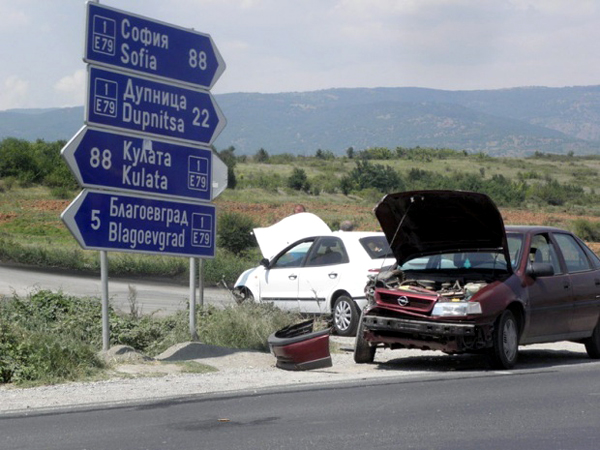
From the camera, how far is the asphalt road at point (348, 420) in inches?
305

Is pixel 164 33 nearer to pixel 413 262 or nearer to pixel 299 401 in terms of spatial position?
pixel 413 262

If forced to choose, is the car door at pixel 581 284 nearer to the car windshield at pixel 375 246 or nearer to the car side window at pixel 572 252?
the car side window at pixel 572 252

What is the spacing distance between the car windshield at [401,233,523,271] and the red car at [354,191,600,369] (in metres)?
0.01

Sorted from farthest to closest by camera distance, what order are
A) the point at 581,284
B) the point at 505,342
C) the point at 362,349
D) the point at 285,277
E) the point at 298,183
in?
the point at 298,183, the point at 285,277, the point at 581,284, the point at 362,349, the point at 505,342

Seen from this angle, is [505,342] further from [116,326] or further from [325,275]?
[116,326]

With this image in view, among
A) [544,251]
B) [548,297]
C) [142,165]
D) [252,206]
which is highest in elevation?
[252,206]

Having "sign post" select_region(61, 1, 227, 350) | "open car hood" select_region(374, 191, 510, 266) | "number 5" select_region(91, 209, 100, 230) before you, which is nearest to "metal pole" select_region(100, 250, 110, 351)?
"sign post" select_region(61, 1, 227, 350)

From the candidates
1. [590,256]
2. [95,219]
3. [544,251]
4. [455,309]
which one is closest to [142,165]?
[95,219]

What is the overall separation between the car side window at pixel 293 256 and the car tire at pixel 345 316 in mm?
1428

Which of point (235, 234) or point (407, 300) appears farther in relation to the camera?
point (235, 234)

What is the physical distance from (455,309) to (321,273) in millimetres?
4901

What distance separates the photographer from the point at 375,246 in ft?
53.9

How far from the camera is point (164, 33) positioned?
13.5 meters

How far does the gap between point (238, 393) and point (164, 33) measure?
5310 mm
